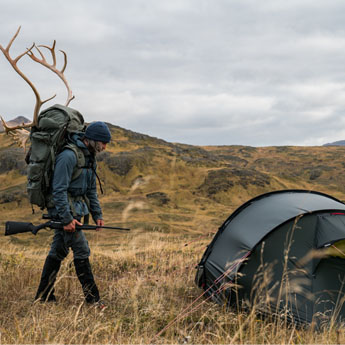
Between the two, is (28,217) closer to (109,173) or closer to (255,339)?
(109,173)

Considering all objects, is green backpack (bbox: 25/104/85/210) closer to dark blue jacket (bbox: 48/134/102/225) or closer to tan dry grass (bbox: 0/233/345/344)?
dark blue jacket (bbox: 48/134/102/225)

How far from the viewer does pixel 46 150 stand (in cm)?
376

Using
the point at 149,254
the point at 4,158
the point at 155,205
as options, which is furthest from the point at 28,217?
the point at 149,254

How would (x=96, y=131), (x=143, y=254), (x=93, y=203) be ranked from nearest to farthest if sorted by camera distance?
(x=96, y=131) → (x=93, y=203) → (x=143, y=254)

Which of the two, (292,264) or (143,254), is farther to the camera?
(143,254)

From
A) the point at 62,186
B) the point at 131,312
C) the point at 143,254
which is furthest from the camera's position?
the point at 143,254

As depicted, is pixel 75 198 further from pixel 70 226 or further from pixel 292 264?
pixel 292 264

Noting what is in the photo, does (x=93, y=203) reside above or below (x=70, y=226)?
above

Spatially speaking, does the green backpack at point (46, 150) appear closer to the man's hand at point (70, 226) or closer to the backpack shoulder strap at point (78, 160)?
the backpack shoulder strap at point (78, 160)

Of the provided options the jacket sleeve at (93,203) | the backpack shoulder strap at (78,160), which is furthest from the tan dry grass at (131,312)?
the backpack shoulder strap at (78,160)

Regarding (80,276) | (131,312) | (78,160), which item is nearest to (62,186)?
(78,160)

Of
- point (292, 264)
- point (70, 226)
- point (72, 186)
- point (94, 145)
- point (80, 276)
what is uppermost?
point (94, 145)

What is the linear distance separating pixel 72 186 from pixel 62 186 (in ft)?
0.79

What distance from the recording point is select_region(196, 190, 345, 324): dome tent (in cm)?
365
